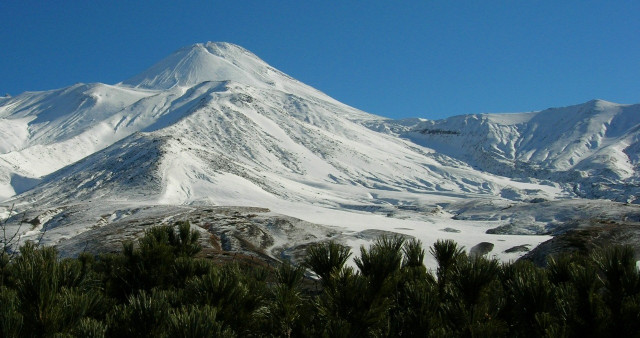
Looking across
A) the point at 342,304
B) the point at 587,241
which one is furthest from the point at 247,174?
the point at 342,304

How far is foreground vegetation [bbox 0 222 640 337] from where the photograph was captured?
434cm

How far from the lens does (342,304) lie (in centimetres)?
541

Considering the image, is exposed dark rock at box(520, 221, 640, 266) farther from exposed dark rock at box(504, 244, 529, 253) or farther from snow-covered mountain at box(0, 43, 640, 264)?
snow-covered mountain at box(0, 43, 640, 264)

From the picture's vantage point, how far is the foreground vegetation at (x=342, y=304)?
434cm

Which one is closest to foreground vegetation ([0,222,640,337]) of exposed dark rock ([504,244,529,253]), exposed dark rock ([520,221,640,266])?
exposed dark rock ([520,221,640,266])

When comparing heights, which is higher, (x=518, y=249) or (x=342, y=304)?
(x=342, y=304)

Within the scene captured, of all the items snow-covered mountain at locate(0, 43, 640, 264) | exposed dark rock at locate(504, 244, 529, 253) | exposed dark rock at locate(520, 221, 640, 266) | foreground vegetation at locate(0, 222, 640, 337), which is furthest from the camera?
snow-covered mountain at locate(0, 43, 640, 264)

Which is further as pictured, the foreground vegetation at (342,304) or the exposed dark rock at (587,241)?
the exposed dark rock at (587,241)

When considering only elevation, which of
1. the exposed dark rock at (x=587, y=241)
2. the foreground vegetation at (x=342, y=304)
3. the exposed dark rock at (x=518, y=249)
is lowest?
the exposed dark rock at (x=518, y=249)

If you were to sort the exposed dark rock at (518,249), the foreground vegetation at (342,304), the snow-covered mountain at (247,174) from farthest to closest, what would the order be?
the snow-covered mountain at (247,174) < the exposed dark rock at (518,249) < the foreground vegetation at (342,304)

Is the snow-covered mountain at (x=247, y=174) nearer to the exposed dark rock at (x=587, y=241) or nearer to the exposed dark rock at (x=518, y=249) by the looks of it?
the exposed dark rock at (x=518, y=249)

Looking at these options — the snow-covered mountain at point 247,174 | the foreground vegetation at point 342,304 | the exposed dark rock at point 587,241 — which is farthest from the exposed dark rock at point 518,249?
the foreground vegetation at point 342,304

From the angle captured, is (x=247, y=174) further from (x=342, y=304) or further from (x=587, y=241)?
(x=342, y=304)

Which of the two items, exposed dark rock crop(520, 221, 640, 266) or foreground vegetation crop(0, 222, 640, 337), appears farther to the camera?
exposed dark rock crop(520, 221, 640, 266)
